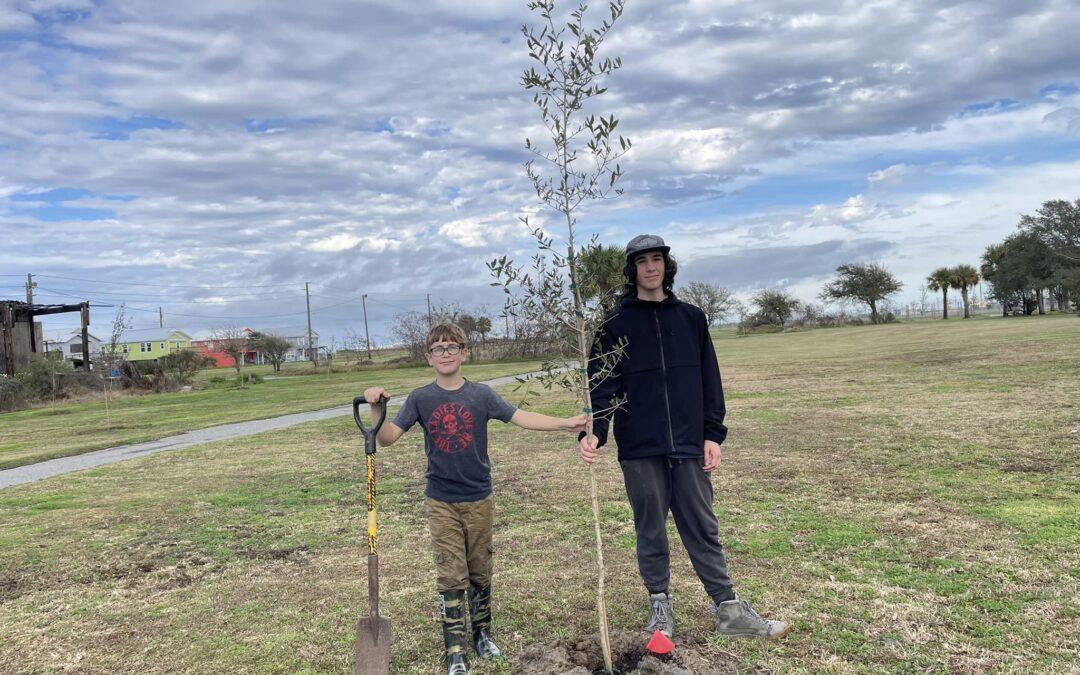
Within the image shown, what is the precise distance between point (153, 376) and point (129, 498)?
27.1 metres

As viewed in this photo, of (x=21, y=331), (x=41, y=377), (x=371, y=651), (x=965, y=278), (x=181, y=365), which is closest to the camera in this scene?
(x=371, y=651)

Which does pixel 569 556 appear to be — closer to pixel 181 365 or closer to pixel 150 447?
pixel 150 447

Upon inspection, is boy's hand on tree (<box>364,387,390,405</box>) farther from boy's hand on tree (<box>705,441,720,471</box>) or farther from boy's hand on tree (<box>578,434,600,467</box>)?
boy's hand on tree (<box>705,441,720,471</box>)

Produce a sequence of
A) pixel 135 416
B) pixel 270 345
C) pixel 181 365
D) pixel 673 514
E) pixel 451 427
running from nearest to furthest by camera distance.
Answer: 1. pixel 451 427
2. pixel 673 514
3. pixel 135 416
4. pixel 181 365
5. pixel 270 345

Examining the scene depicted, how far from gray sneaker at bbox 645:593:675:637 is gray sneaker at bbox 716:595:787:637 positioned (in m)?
0.29

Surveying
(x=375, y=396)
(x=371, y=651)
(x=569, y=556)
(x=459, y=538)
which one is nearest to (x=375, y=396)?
(x=375, y=396)

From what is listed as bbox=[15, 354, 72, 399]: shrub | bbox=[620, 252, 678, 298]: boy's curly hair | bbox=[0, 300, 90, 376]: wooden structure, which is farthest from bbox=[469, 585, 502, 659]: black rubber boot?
bbox=[0, 300, 90, 376]: wooden structure

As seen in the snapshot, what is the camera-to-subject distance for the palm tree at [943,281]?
263 feet

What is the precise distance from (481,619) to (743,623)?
150cm

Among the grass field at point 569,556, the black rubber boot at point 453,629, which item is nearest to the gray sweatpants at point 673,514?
the grass field at point 569,556

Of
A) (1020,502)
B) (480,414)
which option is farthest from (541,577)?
(1020,502)

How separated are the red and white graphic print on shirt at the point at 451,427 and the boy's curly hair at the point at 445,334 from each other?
364mm

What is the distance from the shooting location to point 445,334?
3.92 metres

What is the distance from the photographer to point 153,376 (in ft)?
108
